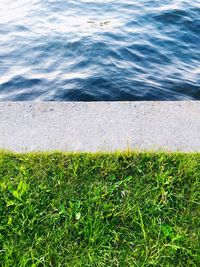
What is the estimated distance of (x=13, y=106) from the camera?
3.56m

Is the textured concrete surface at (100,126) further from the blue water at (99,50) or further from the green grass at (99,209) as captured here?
the blue water at (99,50)

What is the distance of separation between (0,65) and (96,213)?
3395mm

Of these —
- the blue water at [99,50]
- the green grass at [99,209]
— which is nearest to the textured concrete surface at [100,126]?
the green grass at [99,209]

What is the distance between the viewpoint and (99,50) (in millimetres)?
5652

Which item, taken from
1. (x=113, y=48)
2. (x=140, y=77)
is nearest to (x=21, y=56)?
(x=113, y=48)

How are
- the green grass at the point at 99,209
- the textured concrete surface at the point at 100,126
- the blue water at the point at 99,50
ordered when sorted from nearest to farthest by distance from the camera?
1. the green grass at the point at 99,209
2. the textured concrete surface at the point at 100,126
3. the blue water at the point at 99,50

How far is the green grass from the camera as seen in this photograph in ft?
8.11

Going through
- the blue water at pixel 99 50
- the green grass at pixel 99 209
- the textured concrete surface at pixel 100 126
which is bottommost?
the blue water at pixel 99 50

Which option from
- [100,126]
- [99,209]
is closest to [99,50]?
[100,126]

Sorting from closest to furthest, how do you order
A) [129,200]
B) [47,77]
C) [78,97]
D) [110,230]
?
[110,230] → [129,200] → [78,97] → [47,77]

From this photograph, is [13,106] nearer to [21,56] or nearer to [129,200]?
[129,200]

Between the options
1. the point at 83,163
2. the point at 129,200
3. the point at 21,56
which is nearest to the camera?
the point at 129,200

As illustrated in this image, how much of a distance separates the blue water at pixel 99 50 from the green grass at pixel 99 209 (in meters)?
1.95

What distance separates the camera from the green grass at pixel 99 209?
2.47 meters
